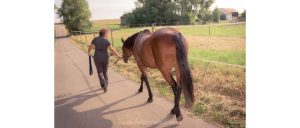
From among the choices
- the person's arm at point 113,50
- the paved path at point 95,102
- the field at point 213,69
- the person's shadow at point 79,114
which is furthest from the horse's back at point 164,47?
the person's arm at point 113,50

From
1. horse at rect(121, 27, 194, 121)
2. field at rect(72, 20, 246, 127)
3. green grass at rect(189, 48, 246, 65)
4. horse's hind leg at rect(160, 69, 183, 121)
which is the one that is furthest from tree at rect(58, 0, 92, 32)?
green grass at rect(189, 48, 246, 65)

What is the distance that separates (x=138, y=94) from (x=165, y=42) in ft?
4.02

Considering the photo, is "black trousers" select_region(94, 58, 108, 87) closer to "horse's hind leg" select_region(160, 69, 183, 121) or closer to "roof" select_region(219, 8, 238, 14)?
"horse's hind leg" select_region(160, 69, 183, 121)

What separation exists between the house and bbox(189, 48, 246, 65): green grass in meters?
0.51

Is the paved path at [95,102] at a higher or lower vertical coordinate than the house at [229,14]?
lower

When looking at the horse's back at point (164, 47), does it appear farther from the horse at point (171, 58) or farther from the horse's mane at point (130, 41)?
the horse's mane at point (130, 41)

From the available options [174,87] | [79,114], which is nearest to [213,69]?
[174,87]

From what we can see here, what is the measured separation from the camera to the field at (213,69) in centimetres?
374

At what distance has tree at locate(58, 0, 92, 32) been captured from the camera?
3.82m

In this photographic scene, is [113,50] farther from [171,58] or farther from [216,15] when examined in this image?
[216,15]

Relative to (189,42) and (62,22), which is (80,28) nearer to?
(62,22)

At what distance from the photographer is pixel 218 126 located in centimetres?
337
